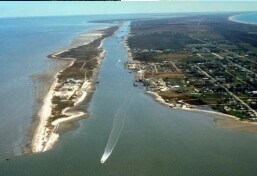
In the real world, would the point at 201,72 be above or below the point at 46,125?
below

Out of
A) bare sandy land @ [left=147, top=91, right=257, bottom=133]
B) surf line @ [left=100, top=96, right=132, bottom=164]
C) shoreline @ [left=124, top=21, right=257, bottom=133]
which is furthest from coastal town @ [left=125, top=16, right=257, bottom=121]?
surf line @ [left=100, top=96, right=132, bottom=164]

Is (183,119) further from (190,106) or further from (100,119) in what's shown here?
(100,119)

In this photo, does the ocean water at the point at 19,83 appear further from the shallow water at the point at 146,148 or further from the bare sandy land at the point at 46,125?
the shallow water at the point at 146,148

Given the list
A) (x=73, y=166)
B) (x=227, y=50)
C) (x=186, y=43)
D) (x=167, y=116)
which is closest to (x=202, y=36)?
(x=186, y=43)

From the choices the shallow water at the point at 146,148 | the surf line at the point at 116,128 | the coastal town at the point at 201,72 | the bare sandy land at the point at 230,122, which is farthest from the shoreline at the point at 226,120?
the surf line at the point at 116,128

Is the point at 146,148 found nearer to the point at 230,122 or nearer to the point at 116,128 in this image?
the point at 116,128

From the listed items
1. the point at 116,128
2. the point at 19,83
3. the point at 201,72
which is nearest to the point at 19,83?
the point at 19,83
